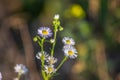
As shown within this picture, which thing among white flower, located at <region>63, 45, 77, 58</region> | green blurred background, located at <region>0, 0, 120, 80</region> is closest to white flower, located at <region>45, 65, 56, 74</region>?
white flower, located at <region>63, 45, 77, 58</region>

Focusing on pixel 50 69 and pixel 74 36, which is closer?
pixel 50 69

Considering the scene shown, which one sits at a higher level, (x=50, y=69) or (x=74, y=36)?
(x=50, y=69)

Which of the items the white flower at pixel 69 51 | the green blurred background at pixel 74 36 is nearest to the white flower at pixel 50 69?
the white flower at pixel 69 51

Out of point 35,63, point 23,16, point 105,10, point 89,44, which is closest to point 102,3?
point 105,10

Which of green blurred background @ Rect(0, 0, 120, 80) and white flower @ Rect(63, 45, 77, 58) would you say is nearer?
white flower @ Rect(63, 45, 77, 58)

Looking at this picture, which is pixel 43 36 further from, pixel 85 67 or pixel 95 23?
pixel 95 23

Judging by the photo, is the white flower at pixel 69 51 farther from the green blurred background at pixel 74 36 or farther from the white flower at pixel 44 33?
the green blurred background at pixel 74 36

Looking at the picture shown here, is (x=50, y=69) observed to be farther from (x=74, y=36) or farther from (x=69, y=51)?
(x=74, y=36)

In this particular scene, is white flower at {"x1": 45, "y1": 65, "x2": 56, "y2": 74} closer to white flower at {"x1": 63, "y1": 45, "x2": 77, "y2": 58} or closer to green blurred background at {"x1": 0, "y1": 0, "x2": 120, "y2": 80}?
white flower at {"x1": 63, "y1": 45, "x2": 77, "y2": 58}

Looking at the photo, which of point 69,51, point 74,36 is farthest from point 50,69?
point 74,36
